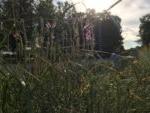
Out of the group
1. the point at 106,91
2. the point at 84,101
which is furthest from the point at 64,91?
the point at 106,91

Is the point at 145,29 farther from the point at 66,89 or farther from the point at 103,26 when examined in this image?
the point at 66,89

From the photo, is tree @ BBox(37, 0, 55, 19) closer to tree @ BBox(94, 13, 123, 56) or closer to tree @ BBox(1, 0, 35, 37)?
tree @ BBox(1, 0, 35, 37)

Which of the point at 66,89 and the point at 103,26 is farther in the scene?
the point at 103,26

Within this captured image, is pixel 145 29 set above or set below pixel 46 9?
above

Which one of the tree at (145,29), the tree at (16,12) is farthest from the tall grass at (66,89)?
the tree at (145,29)

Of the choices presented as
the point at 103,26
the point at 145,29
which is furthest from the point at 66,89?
the point at 145,29

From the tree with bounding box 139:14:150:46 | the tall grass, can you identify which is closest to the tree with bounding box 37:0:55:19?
the tall grass

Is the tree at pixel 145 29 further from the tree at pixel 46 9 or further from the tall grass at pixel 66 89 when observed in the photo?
the tree at pixel 46 9

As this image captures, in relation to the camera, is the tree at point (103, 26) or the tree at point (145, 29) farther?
the tree at point (145, 29)

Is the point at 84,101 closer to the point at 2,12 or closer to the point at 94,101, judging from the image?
the point at 94,101

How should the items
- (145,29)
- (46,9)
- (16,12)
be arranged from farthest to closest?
(145,29) < (46,9) < (16,12)

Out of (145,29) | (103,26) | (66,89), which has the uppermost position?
(145,29)

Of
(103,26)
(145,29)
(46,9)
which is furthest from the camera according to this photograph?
(145,29)

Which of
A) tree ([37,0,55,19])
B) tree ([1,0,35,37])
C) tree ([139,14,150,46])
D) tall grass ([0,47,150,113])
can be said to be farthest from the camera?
tree ([139,14,150,46])
